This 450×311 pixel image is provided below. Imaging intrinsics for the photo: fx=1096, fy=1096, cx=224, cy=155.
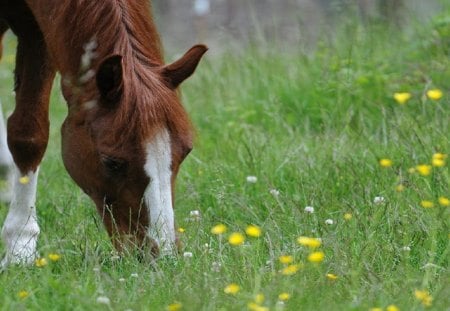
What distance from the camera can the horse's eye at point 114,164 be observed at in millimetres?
Answer: 4016

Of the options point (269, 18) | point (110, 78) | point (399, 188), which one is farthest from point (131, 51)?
point (269, 18)

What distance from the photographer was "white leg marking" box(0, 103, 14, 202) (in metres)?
5.48

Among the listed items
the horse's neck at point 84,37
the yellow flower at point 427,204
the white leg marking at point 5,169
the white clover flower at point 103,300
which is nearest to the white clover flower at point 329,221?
the yellow flower at point 427,204

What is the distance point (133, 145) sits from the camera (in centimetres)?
397

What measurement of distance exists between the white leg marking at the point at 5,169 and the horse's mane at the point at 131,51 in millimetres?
1381

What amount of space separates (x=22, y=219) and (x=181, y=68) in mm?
1227

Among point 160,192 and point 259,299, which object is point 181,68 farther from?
point 259,299

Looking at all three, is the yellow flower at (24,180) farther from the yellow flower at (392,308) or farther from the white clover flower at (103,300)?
the yellow flower at (392,308)

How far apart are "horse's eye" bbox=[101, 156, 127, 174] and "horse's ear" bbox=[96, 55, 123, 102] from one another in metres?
0.22

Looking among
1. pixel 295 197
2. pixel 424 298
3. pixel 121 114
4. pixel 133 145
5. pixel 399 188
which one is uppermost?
pixel 121 114

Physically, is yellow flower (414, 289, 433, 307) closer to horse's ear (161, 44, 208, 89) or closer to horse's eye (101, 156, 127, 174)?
horse's eye (101, 156, 127, 174)

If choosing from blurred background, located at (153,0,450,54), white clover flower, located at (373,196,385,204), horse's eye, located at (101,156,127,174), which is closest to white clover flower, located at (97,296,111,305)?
horse's eye, located at (101,156,127,174)

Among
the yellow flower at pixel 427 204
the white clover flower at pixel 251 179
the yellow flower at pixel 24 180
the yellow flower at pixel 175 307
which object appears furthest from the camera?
the white clover flower at pixel 251 179

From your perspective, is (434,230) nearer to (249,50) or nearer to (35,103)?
(35,103)
